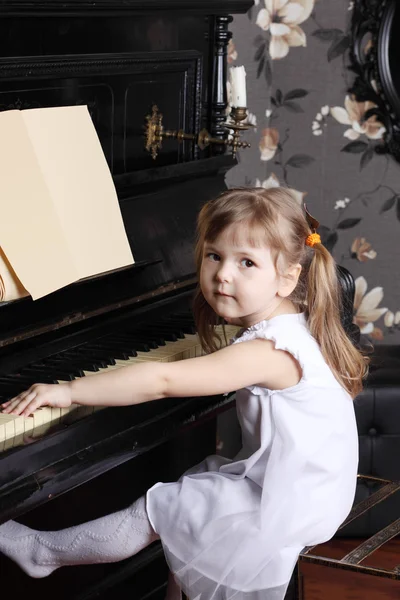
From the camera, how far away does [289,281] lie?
1.71m

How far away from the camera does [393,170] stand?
328 centimetres

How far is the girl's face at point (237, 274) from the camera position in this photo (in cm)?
164

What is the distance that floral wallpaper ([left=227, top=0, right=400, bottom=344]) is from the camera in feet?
10.5

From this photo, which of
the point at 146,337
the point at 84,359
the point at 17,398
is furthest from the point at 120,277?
the point at 17,398

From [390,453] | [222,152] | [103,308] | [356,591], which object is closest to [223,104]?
[222,152]

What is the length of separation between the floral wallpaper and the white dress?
154cm

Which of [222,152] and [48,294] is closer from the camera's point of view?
[48,294]

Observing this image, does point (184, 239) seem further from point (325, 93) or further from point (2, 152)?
point (325, 93)

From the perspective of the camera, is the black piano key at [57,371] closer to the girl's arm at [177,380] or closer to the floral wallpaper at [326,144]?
the girl's arm at [177,380]

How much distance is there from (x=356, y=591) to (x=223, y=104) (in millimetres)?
1356

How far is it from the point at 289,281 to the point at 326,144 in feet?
5.53

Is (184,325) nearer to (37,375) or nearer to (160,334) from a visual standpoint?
(160,334)

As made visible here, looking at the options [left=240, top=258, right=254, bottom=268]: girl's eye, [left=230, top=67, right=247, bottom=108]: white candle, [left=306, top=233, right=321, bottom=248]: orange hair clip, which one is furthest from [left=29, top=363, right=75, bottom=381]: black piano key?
[left=230, top=67, right=247, bottom=108]: white candle

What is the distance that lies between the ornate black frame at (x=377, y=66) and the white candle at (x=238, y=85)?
1141 mm
